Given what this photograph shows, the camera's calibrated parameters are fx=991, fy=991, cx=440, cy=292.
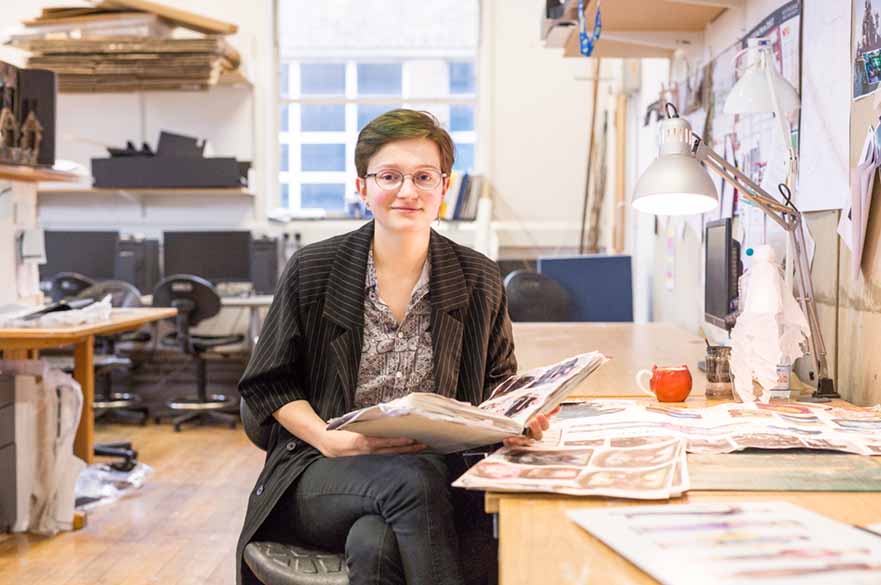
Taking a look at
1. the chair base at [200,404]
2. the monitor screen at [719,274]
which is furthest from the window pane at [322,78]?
the monitor screen at [719,274]

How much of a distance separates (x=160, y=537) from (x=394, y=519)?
221 cm

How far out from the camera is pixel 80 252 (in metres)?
5.99

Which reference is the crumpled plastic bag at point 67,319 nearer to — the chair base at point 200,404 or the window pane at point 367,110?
the chair base at point 200,404

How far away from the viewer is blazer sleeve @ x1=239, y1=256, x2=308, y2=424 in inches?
67.4

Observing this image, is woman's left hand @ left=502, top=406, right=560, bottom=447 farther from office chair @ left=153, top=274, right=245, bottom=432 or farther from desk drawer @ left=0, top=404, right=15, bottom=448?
office chair @ left=153, top=274, right=245, bottom=432

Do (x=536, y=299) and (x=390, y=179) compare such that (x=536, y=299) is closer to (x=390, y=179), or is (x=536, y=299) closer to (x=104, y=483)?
(x=104, y=483)

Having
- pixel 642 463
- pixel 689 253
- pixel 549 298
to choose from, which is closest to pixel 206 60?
pixel 549 298

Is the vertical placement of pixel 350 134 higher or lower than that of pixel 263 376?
higher

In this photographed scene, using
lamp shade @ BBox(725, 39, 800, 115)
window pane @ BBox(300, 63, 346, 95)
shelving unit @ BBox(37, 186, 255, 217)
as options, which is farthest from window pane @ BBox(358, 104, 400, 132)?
lamp shade @ BBox(725, 39, 800, 115)

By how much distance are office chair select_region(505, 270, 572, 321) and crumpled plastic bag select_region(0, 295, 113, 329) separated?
1.68 metres

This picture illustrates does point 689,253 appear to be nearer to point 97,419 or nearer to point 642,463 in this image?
point 642,463

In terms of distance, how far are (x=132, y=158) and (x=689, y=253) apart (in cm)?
351

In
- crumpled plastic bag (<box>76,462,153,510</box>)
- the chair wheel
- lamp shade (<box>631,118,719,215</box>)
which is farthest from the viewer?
the chair wheel

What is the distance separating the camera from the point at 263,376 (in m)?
1.71
